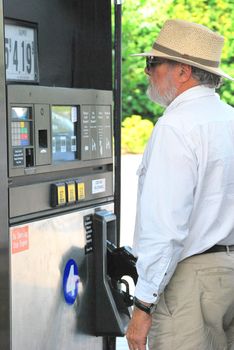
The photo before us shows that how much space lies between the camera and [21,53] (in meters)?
3.20

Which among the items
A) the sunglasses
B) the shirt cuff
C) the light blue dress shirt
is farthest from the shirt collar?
the shirt cuff

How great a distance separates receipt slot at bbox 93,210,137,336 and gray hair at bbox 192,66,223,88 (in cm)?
92

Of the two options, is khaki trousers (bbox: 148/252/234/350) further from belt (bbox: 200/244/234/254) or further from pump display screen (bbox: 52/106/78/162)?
pump display screen (bbox: 52/106/78/162)

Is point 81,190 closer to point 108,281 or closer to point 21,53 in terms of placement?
point 108,281

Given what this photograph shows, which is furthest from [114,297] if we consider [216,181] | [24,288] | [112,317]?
[216,181]

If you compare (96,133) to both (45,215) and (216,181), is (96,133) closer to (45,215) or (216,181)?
(45,215)

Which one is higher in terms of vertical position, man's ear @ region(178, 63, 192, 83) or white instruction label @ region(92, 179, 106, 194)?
man's ear @ region(178, 63, 192, 83)

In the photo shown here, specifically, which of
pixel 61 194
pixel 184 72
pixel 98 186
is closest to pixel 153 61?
pixel 184 72

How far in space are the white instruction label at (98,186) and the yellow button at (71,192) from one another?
0.20 m

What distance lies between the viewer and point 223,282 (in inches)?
109

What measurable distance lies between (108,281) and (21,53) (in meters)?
1.16

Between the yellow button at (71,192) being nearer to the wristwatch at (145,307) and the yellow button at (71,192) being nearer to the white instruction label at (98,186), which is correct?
the white instruction label at (98,186)

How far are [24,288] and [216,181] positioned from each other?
922mm

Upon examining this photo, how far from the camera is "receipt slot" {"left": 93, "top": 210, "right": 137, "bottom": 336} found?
340cm
